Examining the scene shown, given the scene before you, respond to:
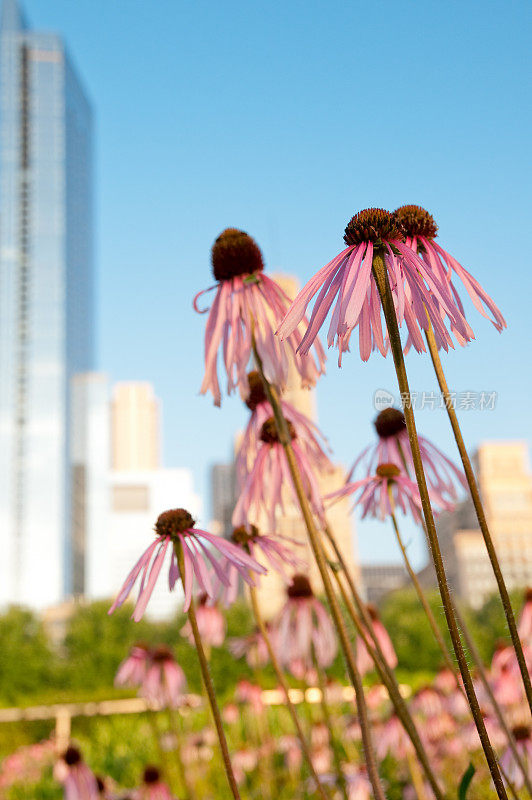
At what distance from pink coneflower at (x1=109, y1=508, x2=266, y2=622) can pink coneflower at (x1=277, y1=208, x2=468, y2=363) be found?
43 cm

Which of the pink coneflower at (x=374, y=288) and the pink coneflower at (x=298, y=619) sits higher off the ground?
the pink coneflower at (x=374, y=288)

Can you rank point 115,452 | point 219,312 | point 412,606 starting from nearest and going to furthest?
1. point 219,312
2. point 412,606
3. point 115,452

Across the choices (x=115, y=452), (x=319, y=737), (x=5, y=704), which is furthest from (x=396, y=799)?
(x=115, y=452)

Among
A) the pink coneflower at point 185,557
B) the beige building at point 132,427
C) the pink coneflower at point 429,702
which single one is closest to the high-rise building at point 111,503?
the beige building at point 132,427

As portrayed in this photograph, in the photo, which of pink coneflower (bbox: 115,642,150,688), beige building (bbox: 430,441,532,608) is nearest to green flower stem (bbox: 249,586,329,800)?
pink coneflower (bbox: 115,642,150,688)

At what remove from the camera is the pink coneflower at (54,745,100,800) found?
2922mm

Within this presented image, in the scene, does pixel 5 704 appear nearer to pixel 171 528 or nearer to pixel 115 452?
pixel 171 528

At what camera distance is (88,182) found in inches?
4429

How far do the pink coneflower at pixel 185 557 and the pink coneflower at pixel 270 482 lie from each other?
248mm

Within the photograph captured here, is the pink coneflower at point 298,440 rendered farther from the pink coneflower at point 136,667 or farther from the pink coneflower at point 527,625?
the pink coneflower at point 136,667

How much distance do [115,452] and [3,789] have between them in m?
145

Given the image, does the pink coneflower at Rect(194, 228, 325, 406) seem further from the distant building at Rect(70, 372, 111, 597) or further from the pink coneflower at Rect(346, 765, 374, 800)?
the distant building at Rect(70, 372, 111, 597)

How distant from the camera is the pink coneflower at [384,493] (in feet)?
5.96

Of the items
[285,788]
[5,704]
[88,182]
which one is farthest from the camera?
[88,182]
